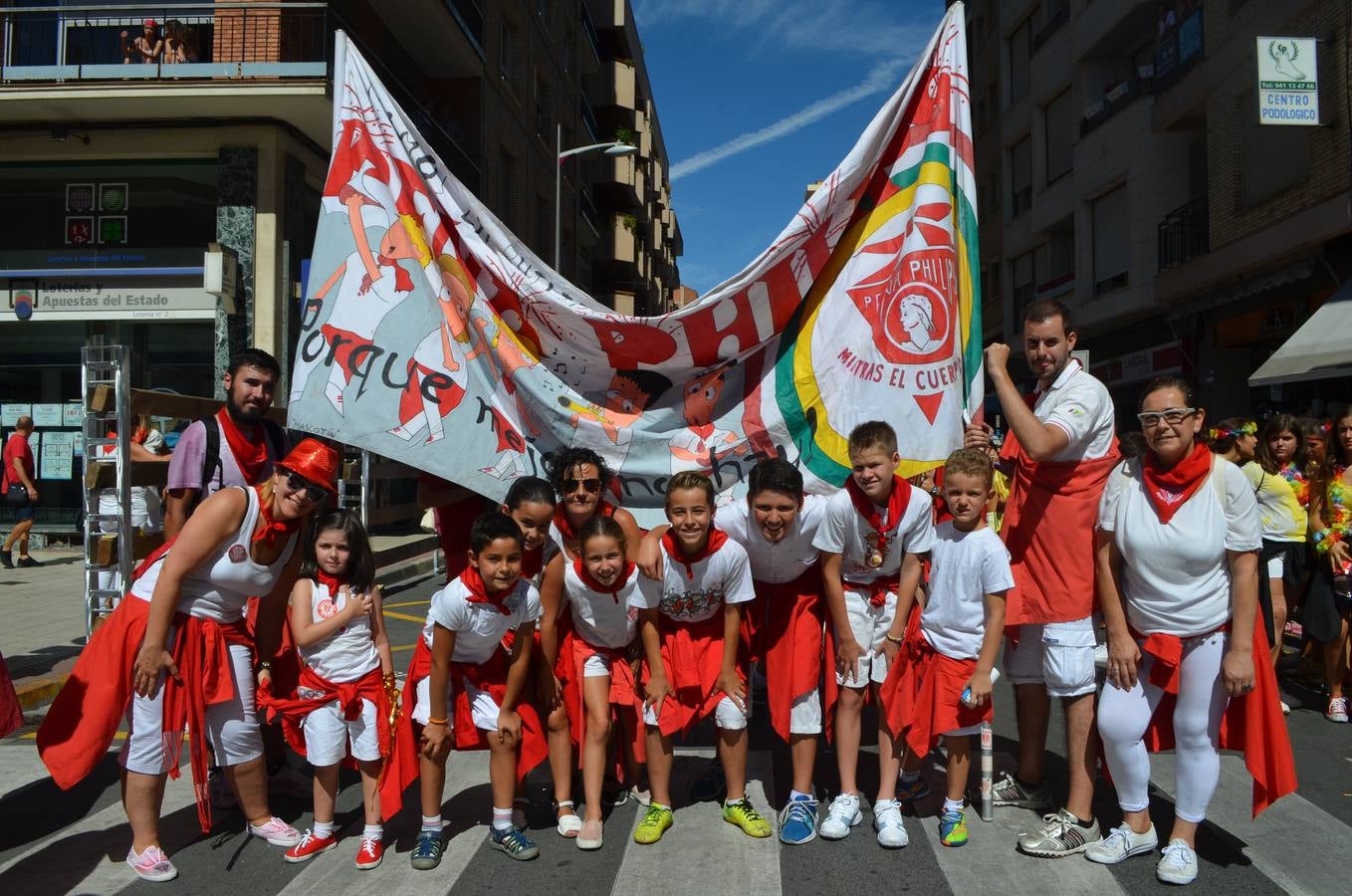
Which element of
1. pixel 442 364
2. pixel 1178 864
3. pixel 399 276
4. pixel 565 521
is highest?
pixel 399 276

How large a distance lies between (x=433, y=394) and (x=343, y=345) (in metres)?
0.50

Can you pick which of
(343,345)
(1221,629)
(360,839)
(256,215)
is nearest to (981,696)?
(1221,629)

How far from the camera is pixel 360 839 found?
4.11 metres

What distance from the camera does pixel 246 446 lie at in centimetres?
460

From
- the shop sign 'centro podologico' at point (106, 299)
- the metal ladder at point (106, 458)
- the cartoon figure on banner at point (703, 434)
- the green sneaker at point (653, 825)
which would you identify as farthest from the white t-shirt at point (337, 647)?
the shop sign 'centro podologico' at point (106, 299)

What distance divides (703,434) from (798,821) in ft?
6.28

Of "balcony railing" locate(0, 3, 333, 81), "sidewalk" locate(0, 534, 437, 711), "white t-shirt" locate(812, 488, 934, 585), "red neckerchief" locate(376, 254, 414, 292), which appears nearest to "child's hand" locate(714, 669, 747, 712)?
"white t-shirt" locate(812, 488, 934, 585)

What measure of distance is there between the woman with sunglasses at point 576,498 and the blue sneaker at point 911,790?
161 centimetres

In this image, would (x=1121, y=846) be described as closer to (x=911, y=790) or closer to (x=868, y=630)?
(x=911, y=790)

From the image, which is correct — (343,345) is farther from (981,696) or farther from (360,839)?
(981,696)

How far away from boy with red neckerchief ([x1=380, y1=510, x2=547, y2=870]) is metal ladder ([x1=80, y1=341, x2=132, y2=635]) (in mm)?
3977

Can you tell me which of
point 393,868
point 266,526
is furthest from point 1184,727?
point 266,526

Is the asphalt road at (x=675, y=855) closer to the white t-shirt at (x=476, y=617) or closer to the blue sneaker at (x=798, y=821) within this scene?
the blue sneaker at (x=798, y=821)

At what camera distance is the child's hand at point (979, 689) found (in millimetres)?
4016
